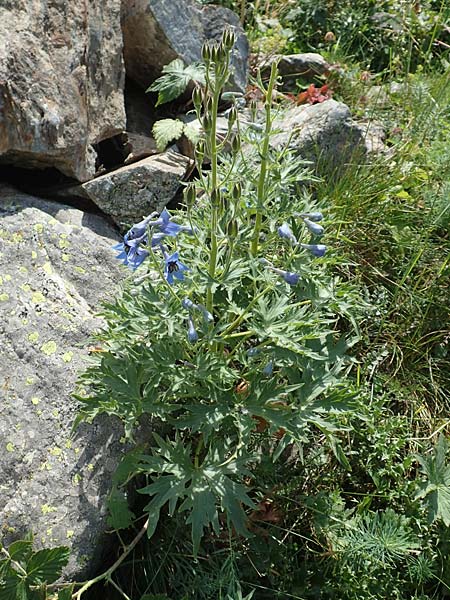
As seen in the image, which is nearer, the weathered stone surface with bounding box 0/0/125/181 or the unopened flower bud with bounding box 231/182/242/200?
the unopened flower bud with bounding box 231/182/242/200

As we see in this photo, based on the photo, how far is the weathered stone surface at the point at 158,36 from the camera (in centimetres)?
411

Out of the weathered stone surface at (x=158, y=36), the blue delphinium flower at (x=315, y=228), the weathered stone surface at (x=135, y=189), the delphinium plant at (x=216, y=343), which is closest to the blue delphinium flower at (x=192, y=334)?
the delphinium plant at (x=216, y=343)

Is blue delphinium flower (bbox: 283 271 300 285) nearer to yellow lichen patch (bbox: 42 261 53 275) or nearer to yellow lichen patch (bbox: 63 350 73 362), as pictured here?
yellow lichen patch (bbox: 63 350 73 362)

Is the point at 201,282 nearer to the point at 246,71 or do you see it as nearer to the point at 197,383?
the point at 197,383

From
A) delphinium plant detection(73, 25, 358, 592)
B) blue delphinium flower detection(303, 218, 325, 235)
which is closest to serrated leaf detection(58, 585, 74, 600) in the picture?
delphinium plant detection(73, 25, 358, 592)

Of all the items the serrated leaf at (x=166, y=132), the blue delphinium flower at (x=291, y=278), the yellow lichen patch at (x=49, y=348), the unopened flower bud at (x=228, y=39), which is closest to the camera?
the unopened flower bud at (x=228, y=39)

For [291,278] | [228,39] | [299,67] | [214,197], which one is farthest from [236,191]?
[299,67]

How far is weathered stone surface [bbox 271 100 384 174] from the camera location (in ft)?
12.9

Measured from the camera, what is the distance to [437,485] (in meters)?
2.71

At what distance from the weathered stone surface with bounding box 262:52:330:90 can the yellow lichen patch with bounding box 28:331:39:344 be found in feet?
9.74

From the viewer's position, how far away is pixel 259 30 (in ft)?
18.1

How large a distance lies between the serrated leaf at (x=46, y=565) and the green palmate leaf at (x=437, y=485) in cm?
134

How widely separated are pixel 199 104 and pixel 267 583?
1.80m

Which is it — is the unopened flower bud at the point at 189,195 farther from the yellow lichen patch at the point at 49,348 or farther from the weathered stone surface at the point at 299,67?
the weathered stone surface at the point at 299,67
